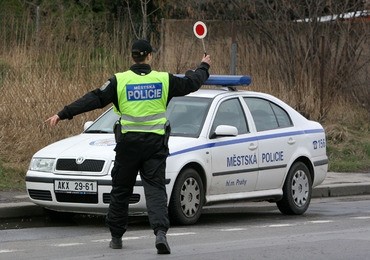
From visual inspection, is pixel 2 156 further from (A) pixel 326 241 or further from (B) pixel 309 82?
(B) pixel 309 82

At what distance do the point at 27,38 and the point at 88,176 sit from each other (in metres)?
7.99

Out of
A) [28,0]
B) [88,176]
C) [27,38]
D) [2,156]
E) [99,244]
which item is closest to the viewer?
[99,244]

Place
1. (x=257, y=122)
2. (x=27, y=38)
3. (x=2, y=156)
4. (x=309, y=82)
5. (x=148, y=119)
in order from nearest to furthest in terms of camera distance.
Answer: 1. (x=148, y=119)
2. (x=257, y=122)
3. (x=2, y=156)
4. (x=27, y=38)
5. (x=309, y=82)

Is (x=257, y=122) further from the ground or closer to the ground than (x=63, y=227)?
further from the ground

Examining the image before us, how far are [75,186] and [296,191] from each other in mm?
3038

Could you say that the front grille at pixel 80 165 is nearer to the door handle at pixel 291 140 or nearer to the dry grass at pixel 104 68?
the door handle at pixel 291 140

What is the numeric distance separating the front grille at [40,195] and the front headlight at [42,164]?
23cm

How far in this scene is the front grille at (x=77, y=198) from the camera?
470 inches

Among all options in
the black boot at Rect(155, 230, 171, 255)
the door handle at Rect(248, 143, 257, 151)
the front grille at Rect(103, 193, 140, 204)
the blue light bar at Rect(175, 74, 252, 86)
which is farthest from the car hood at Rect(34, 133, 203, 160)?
the black boot at Rect(155, 230, 171, 255)

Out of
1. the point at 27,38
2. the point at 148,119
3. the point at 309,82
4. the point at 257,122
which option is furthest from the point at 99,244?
the point at 309,82

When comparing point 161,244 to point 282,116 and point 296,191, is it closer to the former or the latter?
point 296,191

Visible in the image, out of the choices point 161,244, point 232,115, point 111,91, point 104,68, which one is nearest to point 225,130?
point 232,115

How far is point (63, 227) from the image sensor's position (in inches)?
488

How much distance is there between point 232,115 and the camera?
13.4 metres
